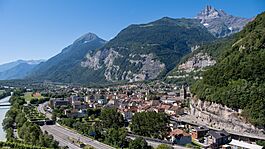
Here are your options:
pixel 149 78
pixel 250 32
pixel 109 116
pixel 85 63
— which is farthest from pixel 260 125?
pixel 85 63

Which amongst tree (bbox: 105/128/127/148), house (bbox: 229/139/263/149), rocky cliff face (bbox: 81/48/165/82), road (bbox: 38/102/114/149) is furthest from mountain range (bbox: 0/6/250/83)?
tree (bbox: 105/128/127/148)

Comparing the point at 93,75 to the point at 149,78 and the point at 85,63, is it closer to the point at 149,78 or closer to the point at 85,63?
the point at 85,63

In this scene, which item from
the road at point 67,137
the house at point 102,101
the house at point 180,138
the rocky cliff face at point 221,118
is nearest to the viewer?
the road at point 67,137

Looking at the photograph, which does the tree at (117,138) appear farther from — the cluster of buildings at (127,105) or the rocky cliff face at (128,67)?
the rocky cliff face at (128,67)

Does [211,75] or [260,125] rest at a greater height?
[211,75]

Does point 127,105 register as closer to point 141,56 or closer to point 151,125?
point 151,125

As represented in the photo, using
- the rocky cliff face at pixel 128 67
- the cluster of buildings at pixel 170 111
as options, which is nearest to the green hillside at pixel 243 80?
the cluster of buildings at pixel 170 111
